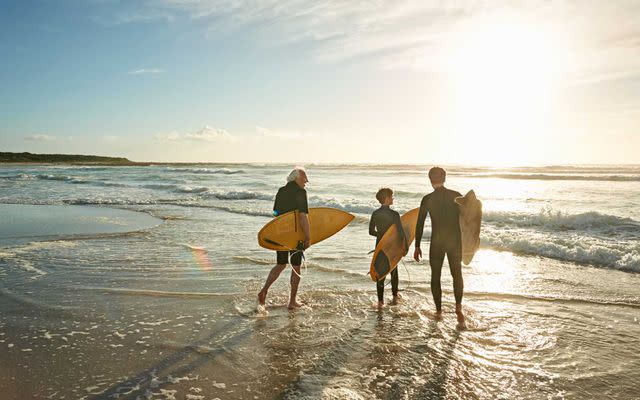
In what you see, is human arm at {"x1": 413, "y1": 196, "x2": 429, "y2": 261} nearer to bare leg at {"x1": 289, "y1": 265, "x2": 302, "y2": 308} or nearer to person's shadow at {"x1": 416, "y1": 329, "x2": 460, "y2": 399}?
person's shadow at {"x1": 416, "y1": 329, "x2": 460, "y2": 399}

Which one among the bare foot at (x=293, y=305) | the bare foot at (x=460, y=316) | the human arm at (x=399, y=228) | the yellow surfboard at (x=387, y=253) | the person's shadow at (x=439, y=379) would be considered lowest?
the person's shadow at (x=439, y=379)

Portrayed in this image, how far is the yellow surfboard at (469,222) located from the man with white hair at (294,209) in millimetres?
2290

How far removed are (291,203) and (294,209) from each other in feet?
0.32

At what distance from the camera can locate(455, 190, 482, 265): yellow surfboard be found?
20.1 ft

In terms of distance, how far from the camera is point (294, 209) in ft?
19.5

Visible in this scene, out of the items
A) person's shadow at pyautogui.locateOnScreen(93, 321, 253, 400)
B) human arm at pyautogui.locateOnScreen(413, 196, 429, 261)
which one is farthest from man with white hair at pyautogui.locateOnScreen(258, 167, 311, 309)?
human arm at pyautogui.locateOnScreen(413, 196, 429, 261)

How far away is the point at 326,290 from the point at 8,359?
14.0 ft

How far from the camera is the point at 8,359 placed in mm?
4281

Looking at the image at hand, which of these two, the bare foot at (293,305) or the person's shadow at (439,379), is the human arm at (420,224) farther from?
the bare foot at (293,305)

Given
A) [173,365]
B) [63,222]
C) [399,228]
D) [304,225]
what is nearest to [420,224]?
[399,228]

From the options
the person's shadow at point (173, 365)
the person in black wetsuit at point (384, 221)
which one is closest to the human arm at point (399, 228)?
the person in black wetsuit at point (384, 221)

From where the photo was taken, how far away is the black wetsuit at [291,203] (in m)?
5.81

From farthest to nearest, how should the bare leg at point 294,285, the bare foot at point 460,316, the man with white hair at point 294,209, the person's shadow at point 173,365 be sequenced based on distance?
the bare leg at point 294,285 < the man with white hair at point 294,209 < the bare foot at point 460,316 < the person's shadow at point 173,365

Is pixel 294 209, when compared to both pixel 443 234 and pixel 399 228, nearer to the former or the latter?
pixel 399 228
